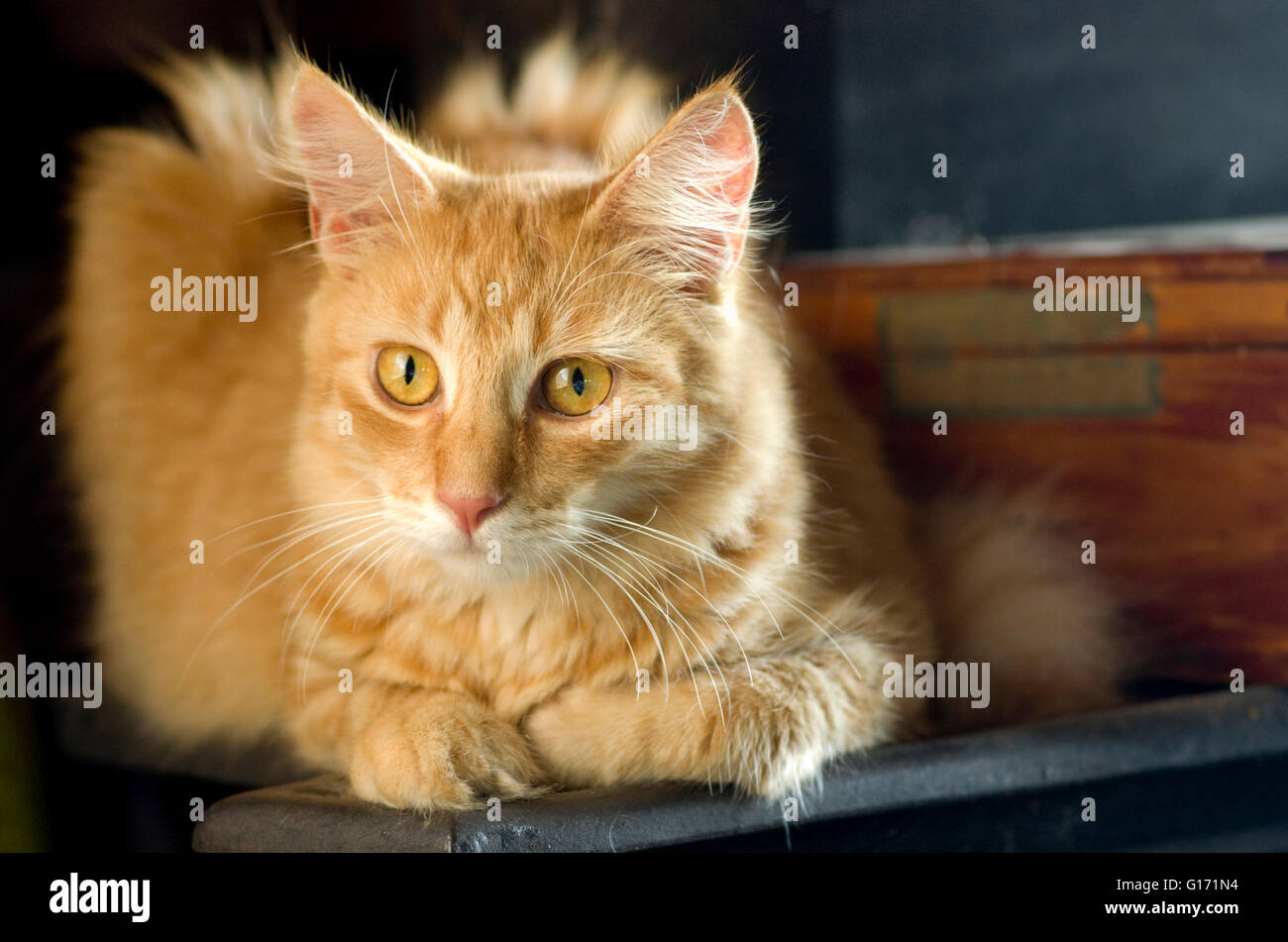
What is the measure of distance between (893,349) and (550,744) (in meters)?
0.99

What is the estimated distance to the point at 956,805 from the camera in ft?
4.14

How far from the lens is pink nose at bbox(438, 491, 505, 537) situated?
102 cm

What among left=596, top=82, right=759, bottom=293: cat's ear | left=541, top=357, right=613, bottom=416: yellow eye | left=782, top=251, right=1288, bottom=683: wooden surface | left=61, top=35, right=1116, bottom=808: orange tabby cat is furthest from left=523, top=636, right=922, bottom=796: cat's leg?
left=782, top=251, right=1288, bottom=683: wooden surface

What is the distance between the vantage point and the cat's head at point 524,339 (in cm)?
108

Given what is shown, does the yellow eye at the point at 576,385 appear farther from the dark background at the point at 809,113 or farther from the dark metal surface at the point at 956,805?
the dark background at the point at 809,113

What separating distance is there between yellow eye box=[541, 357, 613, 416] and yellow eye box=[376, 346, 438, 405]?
122 mm

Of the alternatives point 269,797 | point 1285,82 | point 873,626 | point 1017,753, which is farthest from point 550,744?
point 1285,82

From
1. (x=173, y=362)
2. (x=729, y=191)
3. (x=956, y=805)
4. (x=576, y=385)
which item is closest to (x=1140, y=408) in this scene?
(x=956, y=805)

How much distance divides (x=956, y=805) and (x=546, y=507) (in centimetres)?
61

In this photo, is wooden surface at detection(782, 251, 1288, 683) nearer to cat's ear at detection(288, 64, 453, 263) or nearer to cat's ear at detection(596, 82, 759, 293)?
cat's ear at detection(596, 82, 759, 293)

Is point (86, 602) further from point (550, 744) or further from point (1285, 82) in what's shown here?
point (1285, 82)

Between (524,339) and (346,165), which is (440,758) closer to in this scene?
(524,339)
